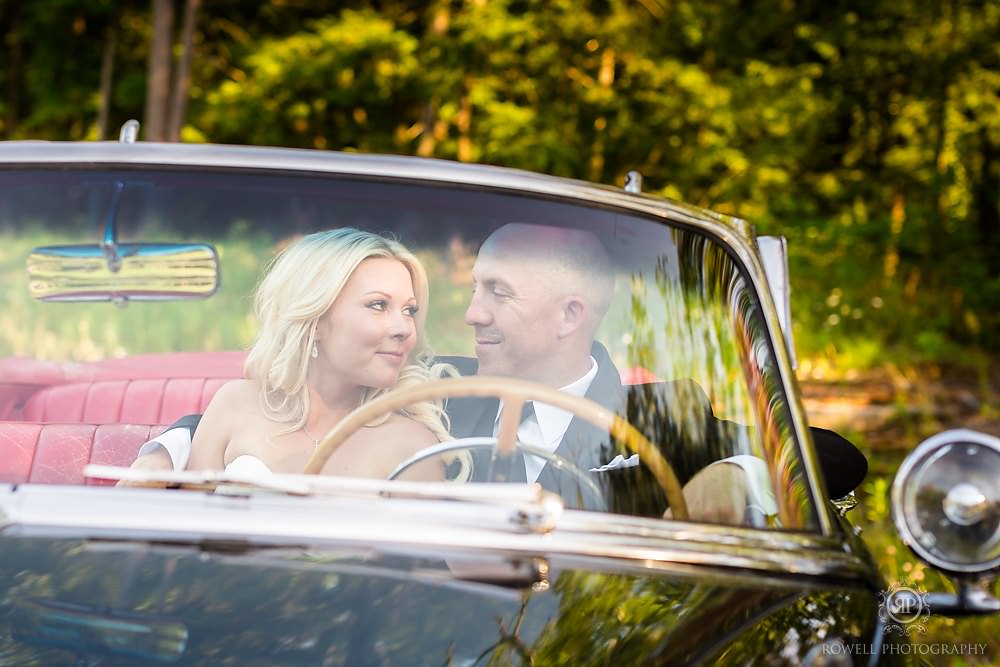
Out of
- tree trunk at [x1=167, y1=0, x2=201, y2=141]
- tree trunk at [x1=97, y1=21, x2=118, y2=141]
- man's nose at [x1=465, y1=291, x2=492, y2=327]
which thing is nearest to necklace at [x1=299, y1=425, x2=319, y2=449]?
man's nose at [x1=465, y1=291, x2=492, y2=327]

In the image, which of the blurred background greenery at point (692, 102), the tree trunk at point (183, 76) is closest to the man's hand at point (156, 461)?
the blurred background greenery at point (692, 102)

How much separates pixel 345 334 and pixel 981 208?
610 inches

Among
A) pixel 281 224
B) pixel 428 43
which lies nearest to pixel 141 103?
pixel 428 43

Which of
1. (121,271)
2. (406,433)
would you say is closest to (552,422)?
(406,433)

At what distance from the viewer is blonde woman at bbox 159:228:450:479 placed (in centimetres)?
233

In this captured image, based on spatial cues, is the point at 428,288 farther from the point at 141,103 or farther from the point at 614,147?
the point at 141,103

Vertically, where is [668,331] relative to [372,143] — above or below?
below

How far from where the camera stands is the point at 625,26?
17109 mm

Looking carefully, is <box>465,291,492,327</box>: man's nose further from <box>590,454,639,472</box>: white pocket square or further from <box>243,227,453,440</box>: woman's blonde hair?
<box>590,454,639,472</box>: white pocket square

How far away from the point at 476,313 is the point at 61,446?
2.57ft

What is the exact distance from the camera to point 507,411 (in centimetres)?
218

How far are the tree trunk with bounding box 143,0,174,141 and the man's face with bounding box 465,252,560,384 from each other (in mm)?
14894

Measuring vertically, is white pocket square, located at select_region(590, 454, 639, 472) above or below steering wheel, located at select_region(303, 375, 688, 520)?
below

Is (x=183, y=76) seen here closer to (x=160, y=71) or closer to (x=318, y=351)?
(x=160, y=71)
